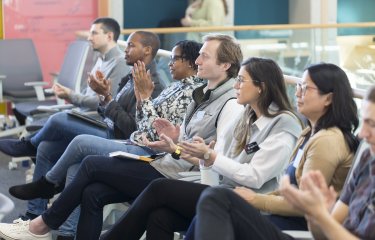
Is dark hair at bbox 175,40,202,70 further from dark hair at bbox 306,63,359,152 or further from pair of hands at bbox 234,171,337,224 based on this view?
pair of hands at bbox 234,171,337,224

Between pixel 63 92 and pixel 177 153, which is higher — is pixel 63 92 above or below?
above

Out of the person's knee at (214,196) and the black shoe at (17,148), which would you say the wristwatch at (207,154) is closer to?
the person's knee at (214,196)

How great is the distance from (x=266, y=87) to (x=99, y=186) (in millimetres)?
907

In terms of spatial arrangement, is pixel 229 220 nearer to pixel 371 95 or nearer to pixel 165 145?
pixel 371 95

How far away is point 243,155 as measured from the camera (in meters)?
3.32

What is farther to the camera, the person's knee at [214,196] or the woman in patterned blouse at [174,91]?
the woman in patterned blouse at [174,91]

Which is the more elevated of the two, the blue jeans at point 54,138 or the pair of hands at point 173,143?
the pair of hands at point 173,143

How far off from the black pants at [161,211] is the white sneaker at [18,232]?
2.73 ft

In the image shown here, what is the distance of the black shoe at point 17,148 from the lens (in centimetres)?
499

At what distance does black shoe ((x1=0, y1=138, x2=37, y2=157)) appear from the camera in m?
4.99

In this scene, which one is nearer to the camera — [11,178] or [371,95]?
[371,95]

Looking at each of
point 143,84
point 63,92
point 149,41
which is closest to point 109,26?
point 63,92

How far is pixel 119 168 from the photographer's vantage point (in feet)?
12.0

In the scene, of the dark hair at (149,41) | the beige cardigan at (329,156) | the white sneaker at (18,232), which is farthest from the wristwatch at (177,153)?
the dark hair at (149,41)
